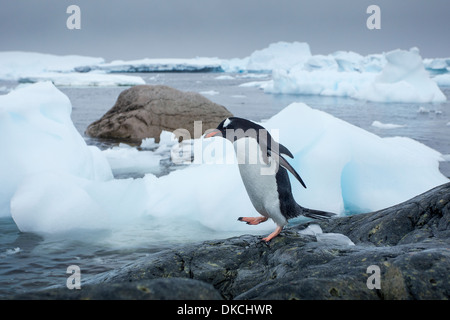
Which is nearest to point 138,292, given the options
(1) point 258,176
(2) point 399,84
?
(1) point 258,176

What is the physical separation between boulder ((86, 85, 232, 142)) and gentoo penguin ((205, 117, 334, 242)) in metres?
8.25

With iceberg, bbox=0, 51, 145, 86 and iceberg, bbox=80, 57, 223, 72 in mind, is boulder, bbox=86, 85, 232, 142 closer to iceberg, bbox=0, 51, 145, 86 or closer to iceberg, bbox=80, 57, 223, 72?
iceberg, bbox=0, 51, 145, 86

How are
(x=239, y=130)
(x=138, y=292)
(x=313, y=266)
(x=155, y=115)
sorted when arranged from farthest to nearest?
(x=155, y=115) → (x=239, y=130) → (x=313, y=266) → (x=138, y=292)

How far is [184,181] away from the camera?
5.84 m

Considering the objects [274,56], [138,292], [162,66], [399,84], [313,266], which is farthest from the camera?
[162,66]

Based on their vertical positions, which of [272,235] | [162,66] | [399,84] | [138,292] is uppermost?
[162,66]

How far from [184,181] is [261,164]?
3.07m

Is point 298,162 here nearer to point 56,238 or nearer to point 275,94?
point 56,238

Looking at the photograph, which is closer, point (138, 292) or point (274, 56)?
point (138, 292)

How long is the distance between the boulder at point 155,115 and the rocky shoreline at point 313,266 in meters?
7.83

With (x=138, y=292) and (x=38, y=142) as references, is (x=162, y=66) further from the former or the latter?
(x=138, y=292)

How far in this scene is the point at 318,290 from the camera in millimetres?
1740

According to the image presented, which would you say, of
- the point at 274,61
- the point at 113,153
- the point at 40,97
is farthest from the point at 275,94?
the point at 274,61
